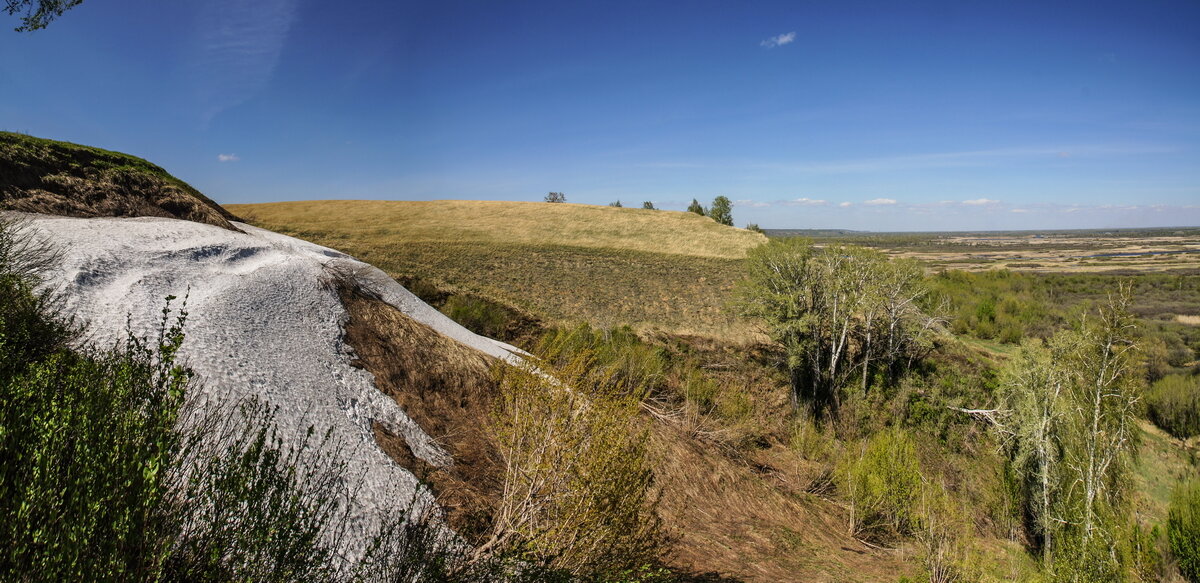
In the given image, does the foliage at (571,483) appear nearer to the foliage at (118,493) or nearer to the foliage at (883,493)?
the foliage at (118,493)

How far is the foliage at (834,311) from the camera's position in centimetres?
3569

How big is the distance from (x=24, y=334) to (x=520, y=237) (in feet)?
189

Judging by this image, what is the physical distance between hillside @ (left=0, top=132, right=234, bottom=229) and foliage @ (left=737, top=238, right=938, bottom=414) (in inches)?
1307

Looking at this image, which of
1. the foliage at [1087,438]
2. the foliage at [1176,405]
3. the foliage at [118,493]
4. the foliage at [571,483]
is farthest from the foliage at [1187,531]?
the foliage at [118,493]

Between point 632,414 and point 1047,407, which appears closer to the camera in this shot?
point 632,414

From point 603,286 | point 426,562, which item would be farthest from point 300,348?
point 603,286

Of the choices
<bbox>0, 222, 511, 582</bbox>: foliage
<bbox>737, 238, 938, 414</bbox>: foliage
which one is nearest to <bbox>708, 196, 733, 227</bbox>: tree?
<bbox>737, 238, 938, 414</bbox>: foliage

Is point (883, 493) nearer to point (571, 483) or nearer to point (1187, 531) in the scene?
point (1187, 531)

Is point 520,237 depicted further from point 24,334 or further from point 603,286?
point 24,334

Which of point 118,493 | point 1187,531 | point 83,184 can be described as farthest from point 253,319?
point 1187,531

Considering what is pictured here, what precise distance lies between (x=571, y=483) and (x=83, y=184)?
21.4 metres

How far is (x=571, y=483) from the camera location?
700 centimetres

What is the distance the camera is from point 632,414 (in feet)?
25.2

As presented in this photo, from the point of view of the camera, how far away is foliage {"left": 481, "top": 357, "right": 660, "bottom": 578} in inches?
268
